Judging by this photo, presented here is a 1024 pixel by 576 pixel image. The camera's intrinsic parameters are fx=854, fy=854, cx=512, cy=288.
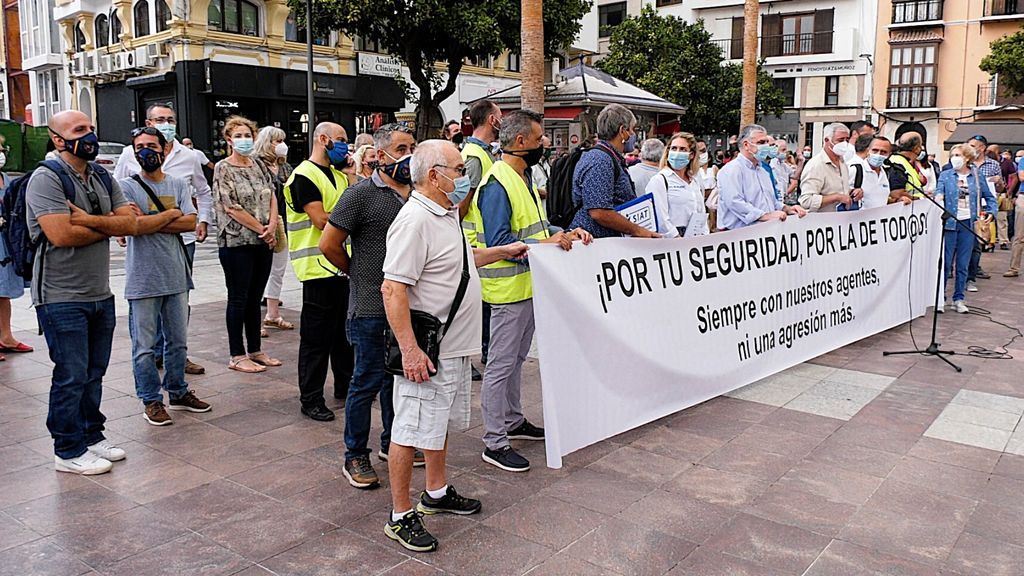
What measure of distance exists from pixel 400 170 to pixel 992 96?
137 ft

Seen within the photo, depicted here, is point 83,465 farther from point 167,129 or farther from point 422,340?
point 167,129

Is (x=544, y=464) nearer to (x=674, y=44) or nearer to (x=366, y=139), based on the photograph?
(x=366, y=139)

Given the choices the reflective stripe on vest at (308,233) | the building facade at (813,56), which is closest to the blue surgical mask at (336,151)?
the reflective stripe on vest at (308,233)

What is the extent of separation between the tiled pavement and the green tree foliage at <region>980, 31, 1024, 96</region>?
31.4 metres

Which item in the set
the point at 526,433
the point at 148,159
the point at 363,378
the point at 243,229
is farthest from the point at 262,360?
the point at 363,378

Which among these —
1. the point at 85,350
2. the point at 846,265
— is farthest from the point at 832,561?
the point at 846,265

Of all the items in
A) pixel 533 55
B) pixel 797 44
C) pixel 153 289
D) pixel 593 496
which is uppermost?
pixel 797 44

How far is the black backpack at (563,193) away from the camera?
5492 mm

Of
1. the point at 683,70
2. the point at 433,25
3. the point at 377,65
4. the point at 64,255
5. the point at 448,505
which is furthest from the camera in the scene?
the point at 683,70

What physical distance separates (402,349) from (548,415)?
1.27 m

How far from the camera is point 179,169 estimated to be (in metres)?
7.05

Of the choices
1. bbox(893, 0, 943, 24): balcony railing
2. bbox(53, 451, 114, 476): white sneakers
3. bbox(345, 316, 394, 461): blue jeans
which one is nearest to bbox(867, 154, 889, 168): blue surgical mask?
bbox(345, 316, 394, 461): blue jeans

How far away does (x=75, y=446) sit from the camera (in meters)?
4.62

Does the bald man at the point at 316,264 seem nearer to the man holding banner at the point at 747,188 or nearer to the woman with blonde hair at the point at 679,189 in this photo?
the woman with blonde hair at the point at 679,189
